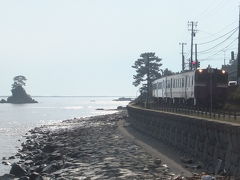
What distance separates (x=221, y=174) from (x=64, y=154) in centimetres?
1562

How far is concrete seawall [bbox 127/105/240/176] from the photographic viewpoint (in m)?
20.0

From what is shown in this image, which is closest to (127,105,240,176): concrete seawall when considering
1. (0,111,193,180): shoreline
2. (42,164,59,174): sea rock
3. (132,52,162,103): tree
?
(0,111,193,180): shoreline

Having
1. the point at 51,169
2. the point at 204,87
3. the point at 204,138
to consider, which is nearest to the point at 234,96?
the point at 204,87

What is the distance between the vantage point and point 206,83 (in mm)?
38469

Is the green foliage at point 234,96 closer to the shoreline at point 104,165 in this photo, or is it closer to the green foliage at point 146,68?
the shoreline at point 104,165

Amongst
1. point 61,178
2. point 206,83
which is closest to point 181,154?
point 61,178

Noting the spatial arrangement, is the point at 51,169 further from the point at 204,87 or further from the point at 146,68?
the point at 146,68

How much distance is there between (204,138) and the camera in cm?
2452

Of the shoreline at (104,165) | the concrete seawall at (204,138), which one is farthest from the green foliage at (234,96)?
the shoreline at (104,165)

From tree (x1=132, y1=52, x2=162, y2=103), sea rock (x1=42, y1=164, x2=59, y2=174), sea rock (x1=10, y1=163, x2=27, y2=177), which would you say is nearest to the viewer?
sea rock (x1=42, y1=164, x2=59, y2=174)

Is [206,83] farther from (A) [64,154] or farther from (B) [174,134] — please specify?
(A) [64,154]

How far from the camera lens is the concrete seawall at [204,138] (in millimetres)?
19953

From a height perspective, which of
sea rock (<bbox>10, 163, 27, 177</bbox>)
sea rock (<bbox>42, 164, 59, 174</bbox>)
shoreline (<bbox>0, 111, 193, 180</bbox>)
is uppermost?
shoreline (<bbox>0, 111, 193, 180</bbox>)

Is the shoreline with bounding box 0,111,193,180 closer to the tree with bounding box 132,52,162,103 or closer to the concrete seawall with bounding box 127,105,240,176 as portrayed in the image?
the concrete seawall with bounding box 127,105,240,176
